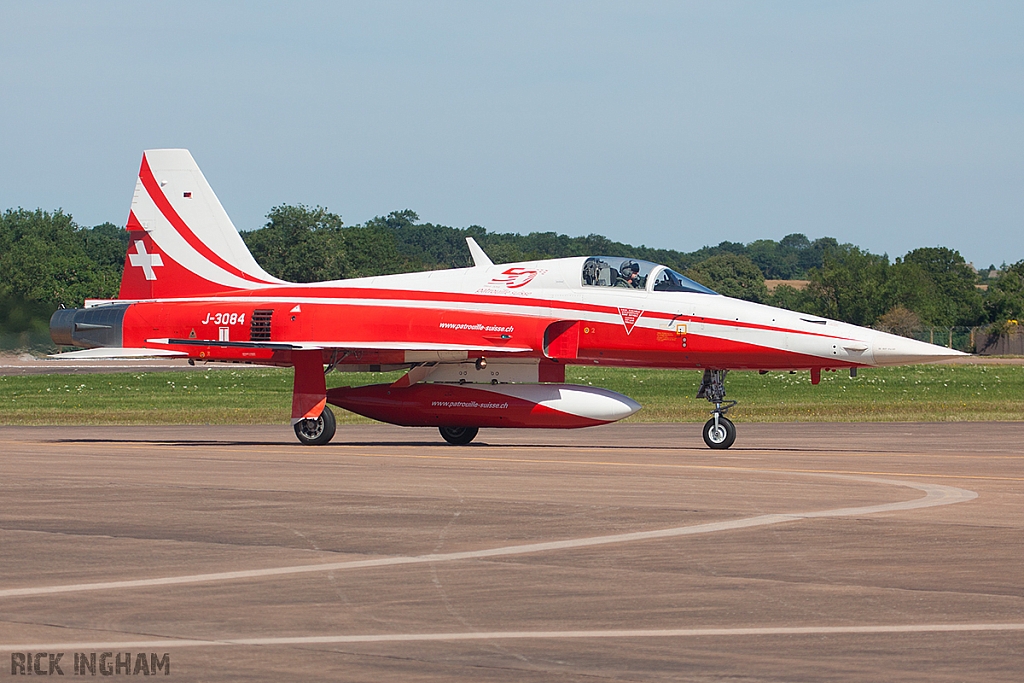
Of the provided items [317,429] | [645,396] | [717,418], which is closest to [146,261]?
[317,429]

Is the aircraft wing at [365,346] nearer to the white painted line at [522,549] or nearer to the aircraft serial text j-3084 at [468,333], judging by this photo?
the aircraft serial text j-3084 at [468,333]

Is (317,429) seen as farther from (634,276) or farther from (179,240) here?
(634,276)

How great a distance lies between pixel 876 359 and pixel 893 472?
4.52 meters

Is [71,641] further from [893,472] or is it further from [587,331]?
[587,331]

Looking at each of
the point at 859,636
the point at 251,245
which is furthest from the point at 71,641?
the point at 251,245

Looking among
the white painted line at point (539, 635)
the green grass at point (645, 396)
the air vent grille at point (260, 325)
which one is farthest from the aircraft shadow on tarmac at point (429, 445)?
the white painted line at point (539, 635)

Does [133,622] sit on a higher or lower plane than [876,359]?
lower

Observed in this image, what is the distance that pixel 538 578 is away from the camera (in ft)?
29.8

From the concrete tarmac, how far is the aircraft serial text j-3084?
4.32m

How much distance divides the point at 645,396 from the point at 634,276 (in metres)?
22.4

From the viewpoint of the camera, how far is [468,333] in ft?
77.3

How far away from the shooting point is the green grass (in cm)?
3441

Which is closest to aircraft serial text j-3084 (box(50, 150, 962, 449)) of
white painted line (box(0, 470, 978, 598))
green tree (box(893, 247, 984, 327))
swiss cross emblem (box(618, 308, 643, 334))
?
swiss cross emblem (box(618, 308, 643, 334))

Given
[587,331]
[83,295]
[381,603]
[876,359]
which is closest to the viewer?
[381,603]
